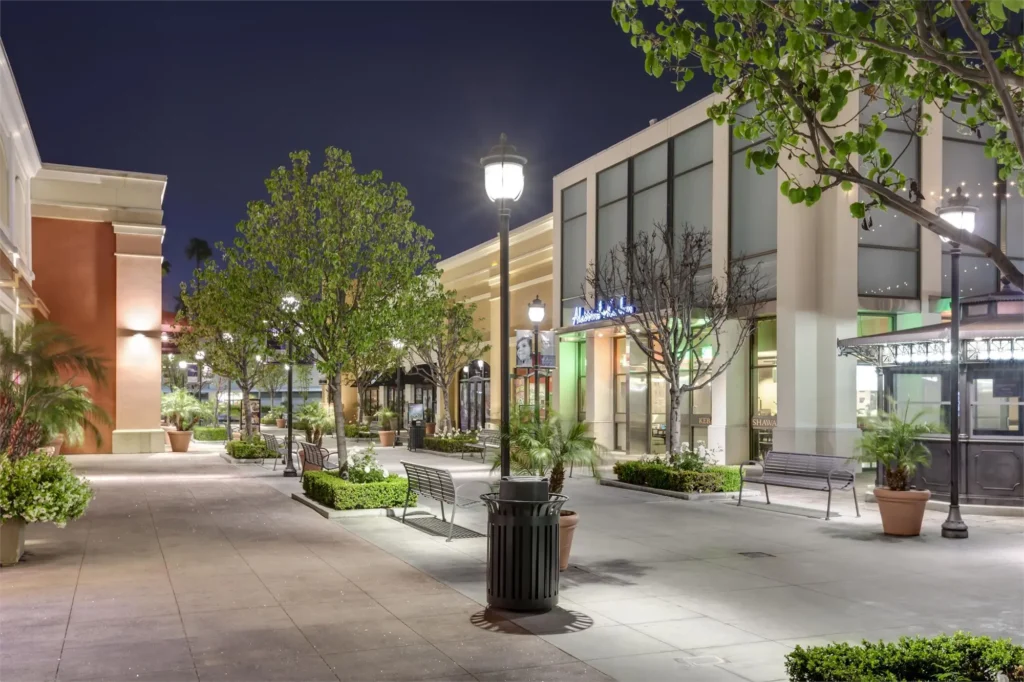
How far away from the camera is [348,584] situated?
10.0 m

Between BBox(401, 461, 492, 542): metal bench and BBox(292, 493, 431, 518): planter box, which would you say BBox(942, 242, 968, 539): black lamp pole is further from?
BBox(292, 493, 431, 518): planter box

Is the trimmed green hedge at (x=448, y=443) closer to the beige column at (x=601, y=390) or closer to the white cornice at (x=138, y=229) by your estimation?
the beige column at (x=601, y=390)

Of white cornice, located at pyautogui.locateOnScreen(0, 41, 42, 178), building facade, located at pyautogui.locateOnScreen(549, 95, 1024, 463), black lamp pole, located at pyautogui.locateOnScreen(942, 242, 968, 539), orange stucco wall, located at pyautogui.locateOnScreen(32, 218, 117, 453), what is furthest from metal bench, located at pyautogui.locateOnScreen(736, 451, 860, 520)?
orange stucco wall, located at pyautogui.locateOnScreen(32, 218, 117, 453)

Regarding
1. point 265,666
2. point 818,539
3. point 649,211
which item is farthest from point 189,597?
point 649,211

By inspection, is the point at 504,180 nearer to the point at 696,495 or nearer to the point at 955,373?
the point at 955,373

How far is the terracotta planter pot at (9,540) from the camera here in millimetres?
11039

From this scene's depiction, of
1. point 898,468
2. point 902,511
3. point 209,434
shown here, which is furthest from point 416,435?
point 902,511

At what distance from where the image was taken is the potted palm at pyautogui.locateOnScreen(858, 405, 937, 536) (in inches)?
533

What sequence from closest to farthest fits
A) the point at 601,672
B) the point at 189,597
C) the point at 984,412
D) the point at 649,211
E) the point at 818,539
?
1. the point at 601,672
2. the point at 189,597
3. the point at 818,539
4. the point at 984,412
5. the point at 649,211

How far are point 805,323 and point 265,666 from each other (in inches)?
753

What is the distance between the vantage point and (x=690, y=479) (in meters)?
18.8

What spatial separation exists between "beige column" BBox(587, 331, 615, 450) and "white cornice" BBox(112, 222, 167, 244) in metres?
16.3

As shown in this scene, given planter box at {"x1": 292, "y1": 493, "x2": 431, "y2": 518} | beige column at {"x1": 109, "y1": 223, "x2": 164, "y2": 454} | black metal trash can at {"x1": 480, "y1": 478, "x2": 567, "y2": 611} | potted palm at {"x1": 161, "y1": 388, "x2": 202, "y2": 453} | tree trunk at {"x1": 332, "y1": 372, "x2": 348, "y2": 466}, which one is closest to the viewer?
black metal trash can at {"x1": 480, "y1": 478, "x2": 567, "y2": 611}

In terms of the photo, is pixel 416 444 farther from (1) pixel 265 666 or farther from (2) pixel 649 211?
(1) pixel 265 666
